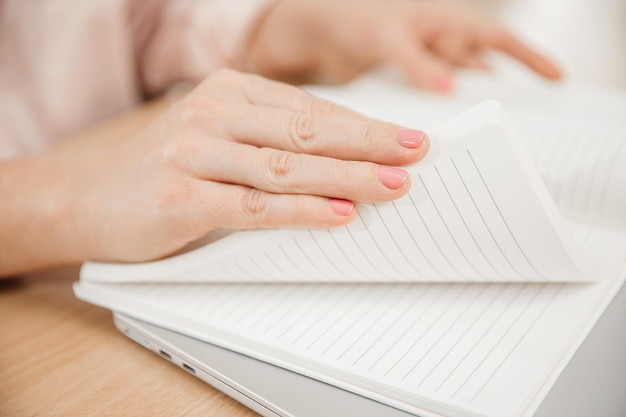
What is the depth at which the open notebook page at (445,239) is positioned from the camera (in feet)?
1.33

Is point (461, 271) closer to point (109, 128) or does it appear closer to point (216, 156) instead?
point (216, 156)

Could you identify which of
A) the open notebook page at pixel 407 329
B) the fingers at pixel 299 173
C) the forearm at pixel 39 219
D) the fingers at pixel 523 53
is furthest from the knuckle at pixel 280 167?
the fingers at pixel 523 53

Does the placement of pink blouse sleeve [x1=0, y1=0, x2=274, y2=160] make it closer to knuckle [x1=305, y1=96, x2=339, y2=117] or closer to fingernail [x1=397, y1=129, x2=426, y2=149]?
knuckle [x1=305, y1=96, x2=339, y2=117]

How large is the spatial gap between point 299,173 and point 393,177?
0.26ft

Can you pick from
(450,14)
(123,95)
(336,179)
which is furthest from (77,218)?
(450,14)

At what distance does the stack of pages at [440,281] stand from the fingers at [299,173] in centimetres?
2

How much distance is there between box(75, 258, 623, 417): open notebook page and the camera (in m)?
0.40

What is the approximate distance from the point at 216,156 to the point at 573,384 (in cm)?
32

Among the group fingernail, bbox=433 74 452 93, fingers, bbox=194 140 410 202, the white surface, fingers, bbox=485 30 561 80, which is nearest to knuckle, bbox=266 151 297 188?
fingers, bbox=194 140 410 202

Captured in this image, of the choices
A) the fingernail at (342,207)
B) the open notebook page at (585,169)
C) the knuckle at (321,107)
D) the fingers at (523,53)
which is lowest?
the fingernail at (342,207)

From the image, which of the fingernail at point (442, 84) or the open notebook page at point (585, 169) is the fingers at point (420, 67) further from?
the open notebook page at point (585, 169)

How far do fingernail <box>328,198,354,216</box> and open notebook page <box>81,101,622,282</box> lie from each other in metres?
0.01

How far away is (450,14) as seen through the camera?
0.95 metres

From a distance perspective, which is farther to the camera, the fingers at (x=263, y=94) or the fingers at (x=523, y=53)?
the fingers at (x=523, y=53)
